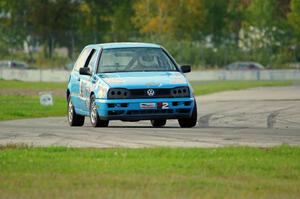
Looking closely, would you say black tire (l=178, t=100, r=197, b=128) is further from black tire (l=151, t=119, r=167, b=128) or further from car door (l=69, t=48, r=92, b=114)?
car door (l=69, t=48, r=92, b=114)

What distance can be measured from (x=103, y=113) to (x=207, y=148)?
5.72 meters

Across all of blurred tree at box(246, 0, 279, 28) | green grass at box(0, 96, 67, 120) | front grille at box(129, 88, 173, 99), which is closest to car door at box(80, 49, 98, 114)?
front grille at box(129, 88, 173, 99)

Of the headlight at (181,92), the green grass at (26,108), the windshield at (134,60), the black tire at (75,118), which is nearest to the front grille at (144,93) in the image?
the headlight at (181,92)

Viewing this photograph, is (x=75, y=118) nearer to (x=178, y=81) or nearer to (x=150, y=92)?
(x=150, y=92)

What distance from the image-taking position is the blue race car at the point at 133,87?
22.2 m

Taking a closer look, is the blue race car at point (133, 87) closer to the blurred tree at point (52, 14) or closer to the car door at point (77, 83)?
the car door at point (77, 83)

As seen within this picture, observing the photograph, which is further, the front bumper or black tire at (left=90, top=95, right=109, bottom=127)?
black tire at (left=90, top=95, right=109, bottom=127)

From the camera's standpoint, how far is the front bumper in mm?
22109

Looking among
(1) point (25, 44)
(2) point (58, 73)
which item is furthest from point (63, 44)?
(1) point (25, 44)

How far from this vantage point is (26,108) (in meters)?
32.9

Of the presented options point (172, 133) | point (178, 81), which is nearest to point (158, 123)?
point (178, 81)

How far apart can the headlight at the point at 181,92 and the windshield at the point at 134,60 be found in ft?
3.44

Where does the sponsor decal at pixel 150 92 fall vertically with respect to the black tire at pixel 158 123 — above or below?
above

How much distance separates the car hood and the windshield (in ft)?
1.16
